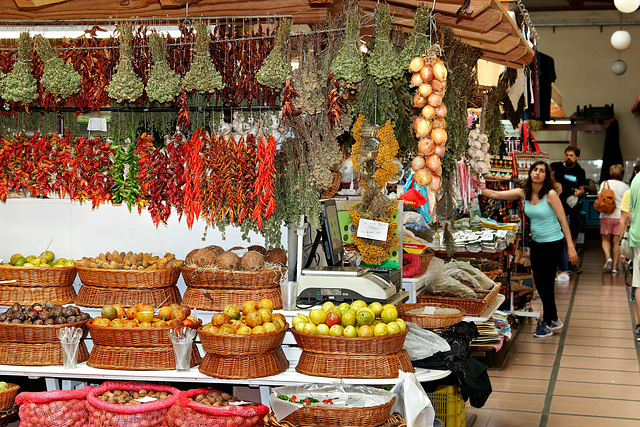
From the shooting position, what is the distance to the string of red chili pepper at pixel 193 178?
447 cm

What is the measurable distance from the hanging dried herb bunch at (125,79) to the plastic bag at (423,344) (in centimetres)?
226

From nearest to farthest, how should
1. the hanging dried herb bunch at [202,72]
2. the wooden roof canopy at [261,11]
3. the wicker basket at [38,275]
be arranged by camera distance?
the hanging dried herb bunch at [202,72] → the wicker basket at [38,275] → the wooden roof canopy at [261,11]

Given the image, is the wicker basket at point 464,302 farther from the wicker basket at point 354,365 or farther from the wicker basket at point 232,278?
the wicker basket at point 354,365

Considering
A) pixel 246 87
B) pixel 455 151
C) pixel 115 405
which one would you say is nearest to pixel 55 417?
pixel 115 405

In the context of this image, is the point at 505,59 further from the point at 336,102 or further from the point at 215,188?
the point at 215,188

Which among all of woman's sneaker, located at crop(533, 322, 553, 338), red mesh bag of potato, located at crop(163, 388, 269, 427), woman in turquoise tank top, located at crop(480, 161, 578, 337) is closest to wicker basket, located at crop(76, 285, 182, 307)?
red mesh bag of potato, located at crop(163, 388, 269, 427)

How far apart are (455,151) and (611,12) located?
1614cm

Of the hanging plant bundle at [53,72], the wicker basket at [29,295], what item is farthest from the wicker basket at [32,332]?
the hanging plant bundle at [53,72]

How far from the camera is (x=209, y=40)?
14.7ft

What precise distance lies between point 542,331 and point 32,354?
5685 mm

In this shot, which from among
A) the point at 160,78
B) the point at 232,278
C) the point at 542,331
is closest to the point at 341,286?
the point at 232,278

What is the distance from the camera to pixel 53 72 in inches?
181

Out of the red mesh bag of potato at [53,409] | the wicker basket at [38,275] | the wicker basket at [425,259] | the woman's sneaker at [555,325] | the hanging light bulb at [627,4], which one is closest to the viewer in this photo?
the red mesh bag of potato at [53,409]

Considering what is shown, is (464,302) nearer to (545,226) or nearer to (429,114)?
(429,114)
